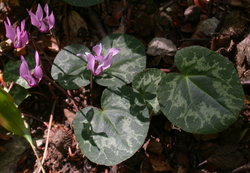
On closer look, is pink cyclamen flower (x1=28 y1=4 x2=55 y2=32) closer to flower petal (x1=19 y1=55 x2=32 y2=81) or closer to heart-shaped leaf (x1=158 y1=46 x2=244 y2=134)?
flower petal (x1=19 y1=55 x2=32 y2=81)

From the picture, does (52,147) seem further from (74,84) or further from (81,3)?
(81,3)

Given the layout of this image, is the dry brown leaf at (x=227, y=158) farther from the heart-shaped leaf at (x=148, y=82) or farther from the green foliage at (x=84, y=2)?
the green foliage at (x=84, y=2)

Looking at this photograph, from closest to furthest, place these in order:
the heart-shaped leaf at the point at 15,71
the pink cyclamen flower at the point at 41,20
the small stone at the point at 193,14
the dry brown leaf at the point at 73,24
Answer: the pink cyclamen flower at the point at 41,20 → the heart-shaped leaf at the point at 15,71 → the small stone at the point at 193,14 → the dry brown leaf at the point at 73,24

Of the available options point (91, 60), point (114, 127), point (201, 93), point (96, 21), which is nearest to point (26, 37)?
point (91, 60)

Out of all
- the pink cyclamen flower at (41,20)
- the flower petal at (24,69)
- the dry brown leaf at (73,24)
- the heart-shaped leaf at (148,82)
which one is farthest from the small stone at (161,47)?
the flower petal at (24,69)

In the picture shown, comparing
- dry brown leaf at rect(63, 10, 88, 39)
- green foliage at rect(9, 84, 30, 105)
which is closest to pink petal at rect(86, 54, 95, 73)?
green foliage at rect(9, 84, 30, 105)

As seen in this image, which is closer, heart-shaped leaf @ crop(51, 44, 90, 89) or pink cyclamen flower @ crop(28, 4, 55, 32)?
pink cyclamen flower @ crop(28, 4, 55, 32)
